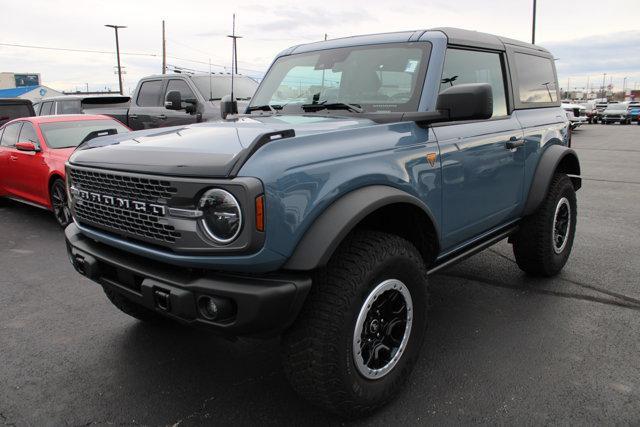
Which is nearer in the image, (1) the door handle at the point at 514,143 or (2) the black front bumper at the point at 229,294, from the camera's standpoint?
(2) the black front bumper at the point at 229,294

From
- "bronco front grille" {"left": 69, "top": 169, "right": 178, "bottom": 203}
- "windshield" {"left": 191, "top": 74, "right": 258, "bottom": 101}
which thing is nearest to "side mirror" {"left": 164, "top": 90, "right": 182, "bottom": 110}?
"windshield" {"left": 191, "top": 74, "right": 258, "bottom": 101}

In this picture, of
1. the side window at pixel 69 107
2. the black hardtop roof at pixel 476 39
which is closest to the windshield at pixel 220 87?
the side window at pixel 69 107

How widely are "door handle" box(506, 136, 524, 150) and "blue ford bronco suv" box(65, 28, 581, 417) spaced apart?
0.03 m

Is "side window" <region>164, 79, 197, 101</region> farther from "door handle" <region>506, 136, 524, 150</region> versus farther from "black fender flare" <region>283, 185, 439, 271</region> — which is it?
"black fender flare" <region>283, 185, 439, 271</region>

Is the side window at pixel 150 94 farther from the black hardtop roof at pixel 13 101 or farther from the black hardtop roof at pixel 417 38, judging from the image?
the black hardtop roof at pixel 417 38

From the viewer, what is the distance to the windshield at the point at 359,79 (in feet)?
10.1

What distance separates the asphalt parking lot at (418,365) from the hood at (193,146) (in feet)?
4.09

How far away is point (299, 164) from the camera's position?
84.8 inches

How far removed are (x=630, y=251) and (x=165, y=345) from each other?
4621 millimetres

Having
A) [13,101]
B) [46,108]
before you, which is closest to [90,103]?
[13,101]

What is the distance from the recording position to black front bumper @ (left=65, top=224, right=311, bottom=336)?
6.67ft

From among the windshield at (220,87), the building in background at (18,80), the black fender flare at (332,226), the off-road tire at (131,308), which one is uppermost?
the windshield at (220,87)

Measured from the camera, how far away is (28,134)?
7375 mm

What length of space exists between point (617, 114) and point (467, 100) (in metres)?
36.4
